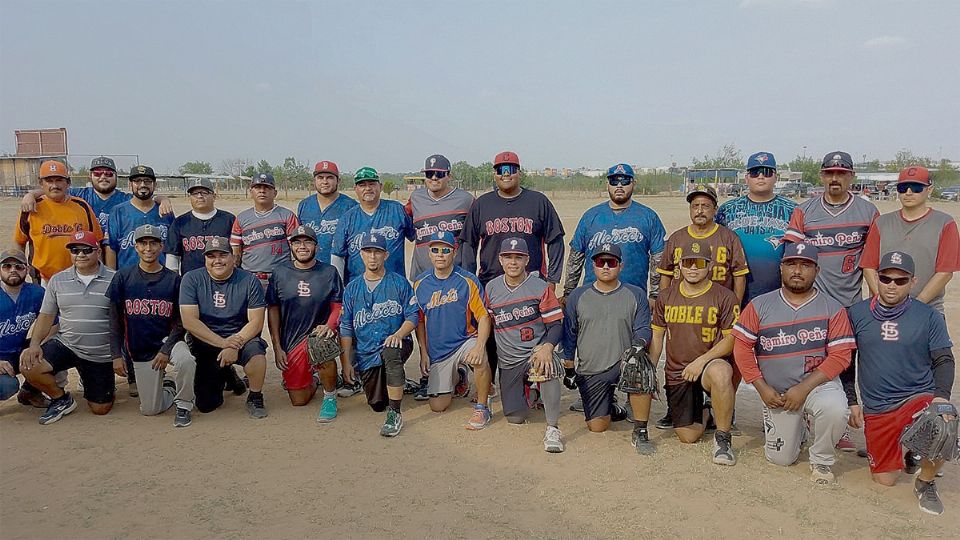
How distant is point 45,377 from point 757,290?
6693 millimetres

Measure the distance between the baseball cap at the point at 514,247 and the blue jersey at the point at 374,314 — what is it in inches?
41.8

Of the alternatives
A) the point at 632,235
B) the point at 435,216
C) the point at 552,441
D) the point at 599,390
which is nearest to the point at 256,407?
the point at 435,216

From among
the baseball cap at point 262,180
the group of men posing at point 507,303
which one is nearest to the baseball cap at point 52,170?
the group of men posing at point 507,303

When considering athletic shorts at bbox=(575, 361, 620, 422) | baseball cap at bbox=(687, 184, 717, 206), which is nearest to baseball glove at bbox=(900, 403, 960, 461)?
athletic shorts at bbox=(575, 361, 620, 422)

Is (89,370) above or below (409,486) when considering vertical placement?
above

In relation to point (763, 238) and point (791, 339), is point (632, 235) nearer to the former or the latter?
point (763, 238)

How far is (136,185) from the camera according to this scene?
23.0ft

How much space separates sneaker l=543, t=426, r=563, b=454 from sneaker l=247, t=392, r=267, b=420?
107 inches

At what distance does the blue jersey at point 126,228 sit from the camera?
6977 millimetres

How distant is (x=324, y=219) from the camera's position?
23.9ft

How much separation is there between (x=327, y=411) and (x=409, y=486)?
1714 millimetres

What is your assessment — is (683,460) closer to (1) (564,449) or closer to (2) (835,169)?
(1) (564,449)

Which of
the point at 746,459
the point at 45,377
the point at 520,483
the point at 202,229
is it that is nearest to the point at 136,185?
the point at 202,229

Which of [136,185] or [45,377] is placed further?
[136,185]
